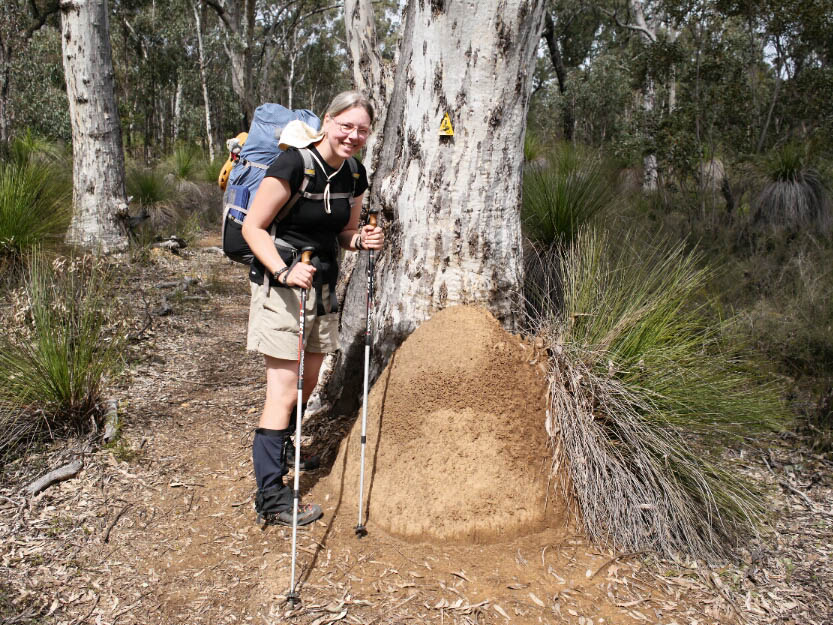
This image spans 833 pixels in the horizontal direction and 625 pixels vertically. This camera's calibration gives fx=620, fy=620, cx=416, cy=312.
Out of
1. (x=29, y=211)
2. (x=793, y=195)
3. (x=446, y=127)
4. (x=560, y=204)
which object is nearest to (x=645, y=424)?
(x=446, y=127)

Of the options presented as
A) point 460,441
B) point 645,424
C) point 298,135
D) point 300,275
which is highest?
point 298,135

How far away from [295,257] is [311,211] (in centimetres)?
21

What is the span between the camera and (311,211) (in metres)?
2.66

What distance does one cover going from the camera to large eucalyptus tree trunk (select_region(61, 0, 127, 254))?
7324 mm

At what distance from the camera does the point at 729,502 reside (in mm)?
2951

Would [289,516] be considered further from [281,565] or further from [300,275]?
[300,275]

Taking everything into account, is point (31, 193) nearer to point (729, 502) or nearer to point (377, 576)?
point (377, 576)

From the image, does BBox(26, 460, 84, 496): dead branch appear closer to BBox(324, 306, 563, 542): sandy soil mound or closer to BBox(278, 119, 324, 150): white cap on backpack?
BBox(324, 306, 563, 542): sandy soil mound

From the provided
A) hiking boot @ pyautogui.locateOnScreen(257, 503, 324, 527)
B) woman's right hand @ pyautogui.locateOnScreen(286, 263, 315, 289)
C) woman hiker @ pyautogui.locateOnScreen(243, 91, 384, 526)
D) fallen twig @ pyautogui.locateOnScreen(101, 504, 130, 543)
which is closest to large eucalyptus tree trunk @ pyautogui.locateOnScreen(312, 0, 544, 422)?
woman hiker @ pyautogui.locateOnScreen(243, 91, 384, 526)

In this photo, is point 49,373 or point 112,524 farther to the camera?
point 49,373

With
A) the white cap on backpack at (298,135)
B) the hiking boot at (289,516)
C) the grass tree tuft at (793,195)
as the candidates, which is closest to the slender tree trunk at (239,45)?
the grass tree tuft at (793,195)

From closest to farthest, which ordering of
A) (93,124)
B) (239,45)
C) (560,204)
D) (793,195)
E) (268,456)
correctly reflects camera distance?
(268,456) < (560,204) < (93,124) < (793,195) < (239,45)

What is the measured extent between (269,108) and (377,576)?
214cm

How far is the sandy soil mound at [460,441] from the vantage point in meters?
2.77
